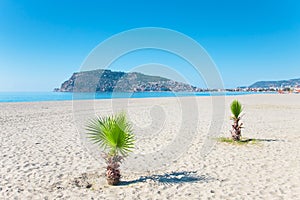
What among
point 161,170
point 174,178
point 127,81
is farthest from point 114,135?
point 127,81

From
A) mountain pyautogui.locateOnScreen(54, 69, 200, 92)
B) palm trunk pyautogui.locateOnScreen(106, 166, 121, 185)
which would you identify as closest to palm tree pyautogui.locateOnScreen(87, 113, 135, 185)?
palm trunk pyautogui.locateOnScreen(106, 166, 121, 185)

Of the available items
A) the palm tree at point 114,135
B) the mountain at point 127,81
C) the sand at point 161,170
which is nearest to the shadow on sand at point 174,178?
the sand at point 161,170

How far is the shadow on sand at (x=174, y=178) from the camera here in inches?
234

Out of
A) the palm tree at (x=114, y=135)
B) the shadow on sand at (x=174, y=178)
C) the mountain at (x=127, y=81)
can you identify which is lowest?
the shadow on sand at (x=174, y=178)

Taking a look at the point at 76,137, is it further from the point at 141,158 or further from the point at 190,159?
the point at 190,159

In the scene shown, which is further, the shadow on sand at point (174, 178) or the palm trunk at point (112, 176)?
the shadow on sand at point (174, 178)

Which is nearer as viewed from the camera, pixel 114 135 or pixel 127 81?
pixel 114 135

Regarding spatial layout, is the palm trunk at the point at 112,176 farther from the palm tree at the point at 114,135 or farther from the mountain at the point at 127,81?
the mountain at the point at 127,81

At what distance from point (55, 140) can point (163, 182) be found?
669 cm

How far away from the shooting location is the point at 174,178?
621cm

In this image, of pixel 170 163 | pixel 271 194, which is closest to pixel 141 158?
pixel 170 163

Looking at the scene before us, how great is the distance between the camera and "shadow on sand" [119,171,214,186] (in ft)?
19.5

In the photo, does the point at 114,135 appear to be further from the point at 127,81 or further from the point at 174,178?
the point at 127,81

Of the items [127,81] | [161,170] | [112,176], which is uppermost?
[127,81]
